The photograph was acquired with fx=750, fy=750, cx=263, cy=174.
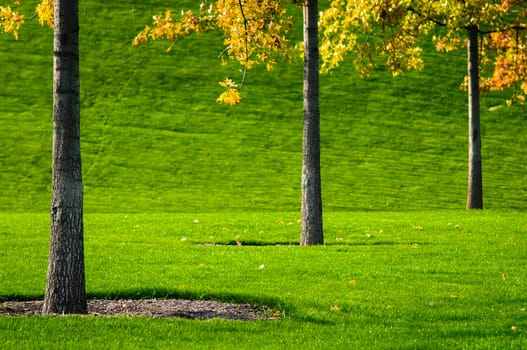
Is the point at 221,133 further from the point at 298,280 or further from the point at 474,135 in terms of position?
the point at 298,280

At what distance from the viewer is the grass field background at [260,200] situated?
10.5 metres

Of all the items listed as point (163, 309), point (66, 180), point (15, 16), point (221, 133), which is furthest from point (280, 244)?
point (221, 133)

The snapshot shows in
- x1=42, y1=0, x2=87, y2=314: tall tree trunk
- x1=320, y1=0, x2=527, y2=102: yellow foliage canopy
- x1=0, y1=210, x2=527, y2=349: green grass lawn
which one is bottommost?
x1=0, y1=210, x2=527, y2=349: green grass lawn

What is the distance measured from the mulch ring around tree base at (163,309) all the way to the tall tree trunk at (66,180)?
64 centimetres

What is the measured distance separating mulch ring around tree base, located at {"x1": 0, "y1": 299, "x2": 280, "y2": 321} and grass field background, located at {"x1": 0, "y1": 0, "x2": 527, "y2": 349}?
1.42 feet

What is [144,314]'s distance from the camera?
11156mm

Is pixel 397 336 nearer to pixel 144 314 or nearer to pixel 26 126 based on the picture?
pixel 144 314

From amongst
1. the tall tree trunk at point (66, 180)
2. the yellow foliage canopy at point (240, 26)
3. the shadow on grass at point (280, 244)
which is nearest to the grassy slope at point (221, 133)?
the shadow on grass at point (280, 244)

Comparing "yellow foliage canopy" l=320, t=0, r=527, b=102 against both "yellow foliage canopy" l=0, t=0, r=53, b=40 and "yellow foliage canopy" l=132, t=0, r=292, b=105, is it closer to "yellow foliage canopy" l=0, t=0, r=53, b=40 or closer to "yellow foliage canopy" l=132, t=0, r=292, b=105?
"yellow foliage canopy" l=132, t=0, r=292, b=105

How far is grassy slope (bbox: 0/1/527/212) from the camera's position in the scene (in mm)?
35062

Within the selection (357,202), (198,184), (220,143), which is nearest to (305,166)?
(357,202)

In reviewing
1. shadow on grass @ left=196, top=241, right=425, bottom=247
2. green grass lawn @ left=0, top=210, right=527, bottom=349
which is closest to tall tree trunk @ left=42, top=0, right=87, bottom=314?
green grass lawn @ left=0, top=210, right=527, bottom=349

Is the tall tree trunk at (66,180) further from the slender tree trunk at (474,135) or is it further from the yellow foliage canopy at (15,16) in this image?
the slender tree trunk at (474,135)

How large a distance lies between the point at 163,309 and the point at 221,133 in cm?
3255
